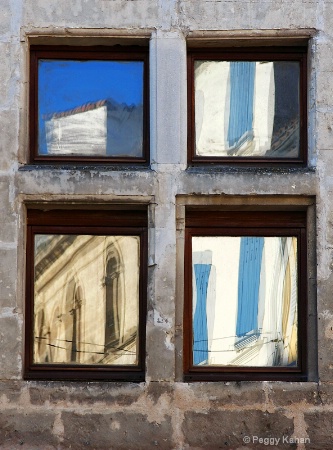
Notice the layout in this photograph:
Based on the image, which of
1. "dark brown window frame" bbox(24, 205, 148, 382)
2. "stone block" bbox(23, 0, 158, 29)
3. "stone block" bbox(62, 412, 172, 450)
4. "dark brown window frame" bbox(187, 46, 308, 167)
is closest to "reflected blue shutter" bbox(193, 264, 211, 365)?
"dark brown window frame" bbox(24, 205, 148, 382)

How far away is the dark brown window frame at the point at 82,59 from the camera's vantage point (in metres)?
6.71

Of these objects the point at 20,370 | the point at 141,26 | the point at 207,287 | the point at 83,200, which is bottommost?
the point at 20,370

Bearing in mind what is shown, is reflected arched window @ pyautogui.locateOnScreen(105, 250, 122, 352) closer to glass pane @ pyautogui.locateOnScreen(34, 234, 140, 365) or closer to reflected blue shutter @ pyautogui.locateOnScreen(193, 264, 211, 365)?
glass pane @ pyautogui.locateOnScreen(34, 234, 140, 365)

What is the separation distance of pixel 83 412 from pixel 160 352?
0.60 meters

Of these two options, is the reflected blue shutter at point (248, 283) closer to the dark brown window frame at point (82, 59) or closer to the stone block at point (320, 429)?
the stone block at point (320, 429)

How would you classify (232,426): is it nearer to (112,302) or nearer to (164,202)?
(112,302)

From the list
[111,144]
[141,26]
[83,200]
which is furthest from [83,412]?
[141,26]

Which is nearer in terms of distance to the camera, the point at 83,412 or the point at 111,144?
the point at 83,412

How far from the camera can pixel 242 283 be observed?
6621 mm

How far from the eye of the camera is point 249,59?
22.3ft

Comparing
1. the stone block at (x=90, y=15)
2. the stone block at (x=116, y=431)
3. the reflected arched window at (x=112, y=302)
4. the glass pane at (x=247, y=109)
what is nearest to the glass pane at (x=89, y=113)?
the stone block at (x=90, y=15)

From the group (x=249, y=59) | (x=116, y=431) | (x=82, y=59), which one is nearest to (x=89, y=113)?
(x=82, y=59)

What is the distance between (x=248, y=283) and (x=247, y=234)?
1.04 feet

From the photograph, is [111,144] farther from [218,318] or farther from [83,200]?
[218,318]
